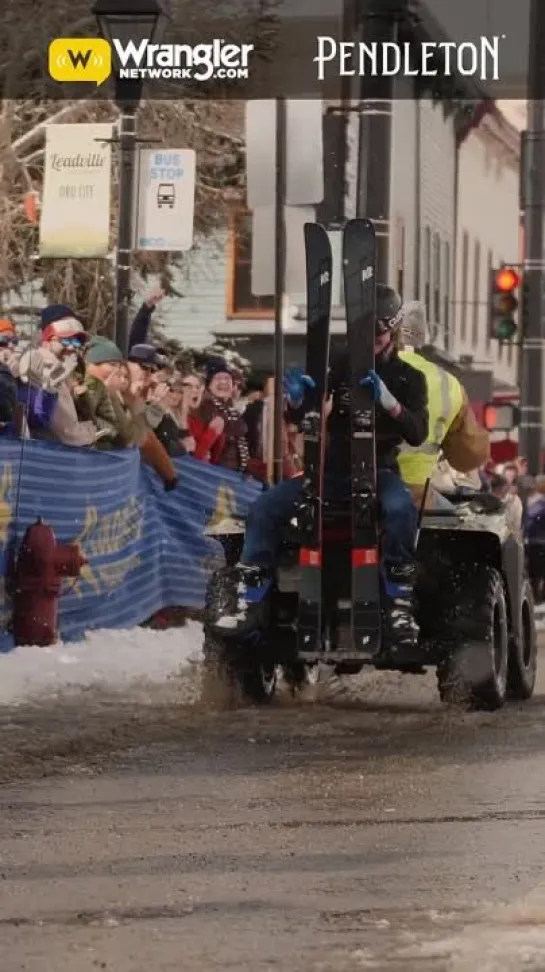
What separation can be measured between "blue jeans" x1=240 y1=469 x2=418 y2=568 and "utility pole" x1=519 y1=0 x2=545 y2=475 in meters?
16.2

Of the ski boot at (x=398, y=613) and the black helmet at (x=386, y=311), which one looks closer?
the ski boot at (x=398, y=613)

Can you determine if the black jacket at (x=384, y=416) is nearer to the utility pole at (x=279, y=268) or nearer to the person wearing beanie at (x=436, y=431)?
the person wearing beanie at (x=436, y=431)

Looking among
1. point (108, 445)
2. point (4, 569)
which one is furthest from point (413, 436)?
point (108, 445)

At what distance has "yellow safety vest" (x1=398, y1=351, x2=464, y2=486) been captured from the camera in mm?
12047

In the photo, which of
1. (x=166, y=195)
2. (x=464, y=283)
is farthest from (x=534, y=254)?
(x=464, y=283)

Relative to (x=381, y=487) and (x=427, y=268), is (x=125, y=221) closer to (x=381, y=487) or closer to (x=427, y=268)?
(x=381, y=487)

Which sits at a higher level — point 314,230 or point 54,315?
point 314,230

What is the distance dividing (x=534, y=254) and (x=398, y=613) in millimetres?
17971

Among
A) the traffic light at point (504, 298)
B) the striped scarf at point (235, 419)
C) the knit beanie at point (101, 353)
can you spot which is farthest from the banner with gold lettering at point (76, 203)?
the traffic light at point (504, 298)

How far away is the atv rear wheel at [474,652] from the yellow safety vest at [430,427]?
472 millimetres

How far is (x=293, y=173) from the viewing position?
20.5 meters

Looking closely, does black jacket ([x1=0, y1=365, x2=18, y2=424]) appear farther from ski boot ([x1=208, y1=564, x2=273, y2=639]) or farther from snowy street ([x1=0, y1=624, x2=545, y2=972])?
ski boot ([x1=208, y1=564, x2=273, y2=639])

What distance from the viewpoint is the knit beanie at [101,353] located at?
1625cm

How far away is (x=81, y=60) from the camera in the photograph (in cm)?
2566
